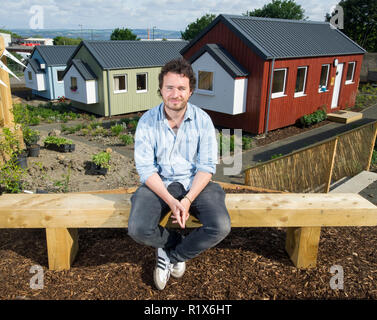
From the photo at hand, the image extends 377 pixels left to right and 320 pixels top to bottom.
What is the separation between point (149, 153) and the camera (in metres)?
3.30

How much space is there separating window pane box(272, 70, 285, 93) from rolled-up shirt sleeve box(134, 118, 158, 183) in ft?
38.6

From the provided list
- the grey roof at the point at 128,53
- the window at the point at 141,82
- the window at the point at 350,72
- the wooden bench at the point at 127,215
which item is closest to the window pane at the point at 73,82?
the grey roof at the point at 128,53

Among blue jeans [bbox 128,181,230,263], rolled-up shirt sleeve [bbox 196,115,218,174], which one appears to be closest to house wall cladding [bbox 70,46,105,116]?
rolled-up shirt sleeve [bbox 196,115,218,174]

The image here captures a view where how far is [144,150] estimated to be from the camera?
329 cm

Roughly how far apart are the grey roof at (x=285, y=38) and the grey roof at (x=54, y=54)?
1081 cm

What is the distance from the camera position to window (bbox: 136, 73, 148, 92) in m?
19.3

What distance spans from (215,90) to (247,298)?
11606mm

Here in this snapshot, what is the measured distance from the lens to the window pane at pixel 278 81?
1404cm

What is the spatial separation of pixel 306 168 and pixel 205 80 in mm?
8055

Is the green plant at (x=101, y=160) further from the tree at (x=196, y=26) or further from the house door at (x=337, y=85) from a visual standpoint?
the tree at (x=196, y=26)

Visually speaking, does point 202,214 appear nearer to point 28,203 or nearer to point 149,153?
point 149,153

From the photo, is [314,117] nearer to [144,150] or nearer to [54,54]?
[144,150]

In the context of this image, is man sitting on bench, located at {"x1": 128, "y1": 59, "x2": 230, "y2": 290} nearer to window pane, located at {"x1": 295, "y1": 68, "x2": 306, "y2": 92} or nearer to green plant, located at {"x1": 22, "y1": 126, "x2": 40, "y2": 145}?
green plant, located at {"x1": 22, "y1": 126, "x2": 40, "y2": 145}
